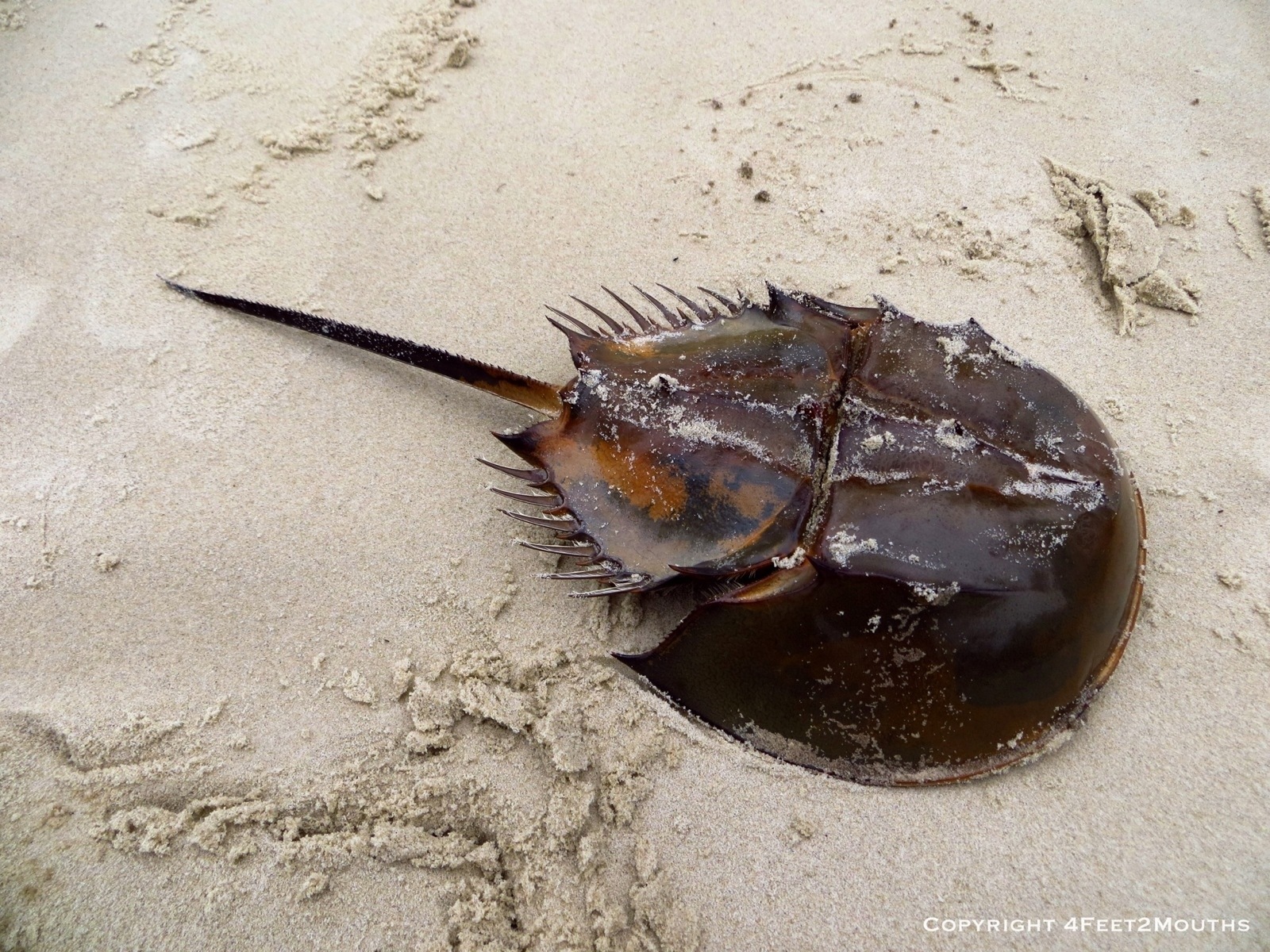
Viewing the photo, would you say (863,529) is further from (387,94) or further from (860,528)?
(387,94)

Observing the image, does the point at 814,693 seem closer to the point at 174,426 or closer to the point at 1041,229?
the point at 1041,229

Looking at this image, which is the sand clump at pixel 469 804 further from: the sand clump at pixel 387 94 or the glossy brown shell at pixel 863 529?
the sand clump at pixel 387 94

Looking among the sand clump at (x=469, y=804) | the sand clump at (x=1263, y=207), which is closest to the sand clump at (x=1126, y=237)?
the sand clump at (x=1263, y=207)

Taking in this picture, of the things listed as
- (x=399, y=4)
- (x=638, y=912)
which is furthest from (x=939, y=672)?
(x=399, y=4)

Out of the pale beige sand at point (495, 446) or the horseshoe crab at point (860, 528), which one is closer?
the horseshoe crab at point (860, 528)

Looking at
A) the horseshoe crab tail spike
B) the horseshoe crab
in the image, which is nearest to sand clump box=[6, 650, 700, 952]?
the horseshoe crab

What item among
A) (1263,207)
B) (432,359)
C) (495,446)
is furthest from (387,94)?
(1263,207)

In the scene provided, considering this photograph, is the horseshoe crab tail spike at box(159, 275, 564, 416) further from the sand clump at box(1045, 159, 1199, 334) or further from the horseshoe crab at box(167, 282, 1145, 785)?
the sand clump at box(1045, 159, 1199, 334)
